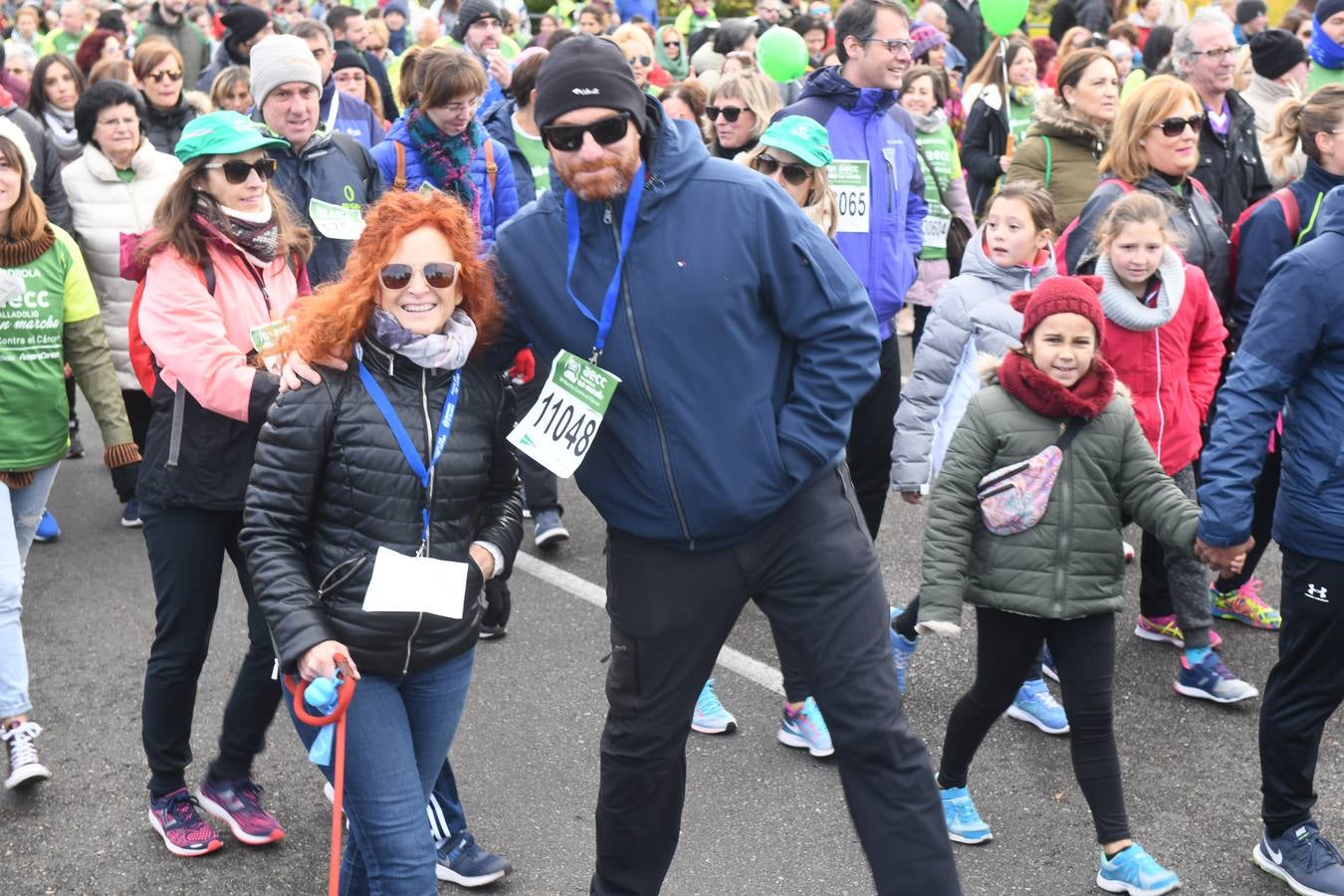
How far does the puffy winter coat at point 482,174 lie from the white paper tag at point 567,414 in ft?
9.18

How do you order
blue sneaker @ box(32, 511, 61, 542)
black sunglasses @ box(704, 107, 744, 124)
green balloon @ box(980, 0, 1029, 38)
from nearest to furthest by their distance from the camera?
black sunglasses @ box(704, 107, 744, 124) → blue sneaker @ box(32, 511, 61, 542) → green balloon @ box(980, 0, 1029, 38)

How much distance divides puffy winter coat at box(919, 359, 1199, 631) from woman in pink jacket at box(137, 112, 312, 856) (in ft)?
6.26

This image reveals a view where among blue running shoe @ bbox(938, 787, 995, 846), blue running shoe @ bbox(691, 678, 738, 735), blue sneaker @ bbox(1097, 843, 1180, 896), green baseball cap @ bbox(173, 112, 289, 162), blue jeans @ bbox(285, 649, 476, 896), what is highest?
green baseball cap @ bbox(173, 112, 289, 162)

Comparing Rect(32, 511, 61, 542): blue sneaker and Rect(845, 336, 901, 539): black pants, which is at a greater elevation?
Rect(845, 336, 901, 539): black pants

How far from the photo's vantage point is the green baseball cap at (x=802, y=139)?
16.3ft

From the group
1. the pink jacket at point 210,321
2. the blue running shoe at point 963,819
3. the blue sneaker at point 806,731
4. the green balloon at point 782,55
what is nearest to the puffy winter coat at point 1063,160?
the blue sneaker at point 806,731

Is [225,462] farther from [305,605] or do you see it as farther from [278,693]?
[305,605]

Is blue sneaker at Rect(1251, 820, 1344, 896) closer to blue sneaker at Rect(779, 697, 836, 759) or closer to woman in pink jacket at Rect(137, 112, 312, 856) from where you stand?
blue sneaker at Rect(779, 697, 836, 759)

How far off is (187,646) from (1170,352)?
132 inches

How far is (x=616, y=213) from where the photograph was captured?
11.0ft

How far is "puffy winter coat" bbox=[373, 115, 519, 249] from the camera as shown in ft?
20.6

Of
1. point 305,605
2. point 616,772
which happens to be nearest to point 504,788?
point 616,772

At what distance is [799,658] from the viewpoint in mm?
3564

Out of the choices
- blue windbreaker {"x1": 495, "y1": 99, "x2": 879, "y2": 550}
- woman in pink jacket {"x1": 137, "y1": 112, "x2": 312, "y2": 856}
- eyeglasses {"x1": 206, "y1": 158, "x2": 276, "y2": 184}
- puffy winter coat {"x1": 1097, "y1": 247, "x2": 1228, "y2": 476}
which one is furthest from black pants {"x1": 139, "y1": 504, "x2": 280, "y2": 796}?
puffy winter coat {"x1": 1097, "y1": 247, "x2": 1228, "y2": 476}
